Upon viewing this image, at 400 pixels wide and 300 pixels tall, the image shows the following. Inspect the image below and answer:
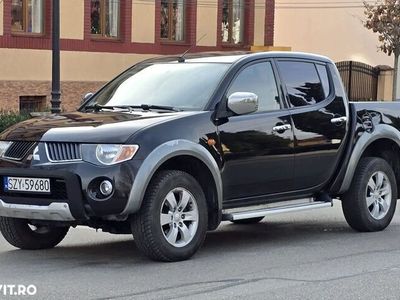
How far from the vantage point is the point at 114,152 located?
23.1 feet

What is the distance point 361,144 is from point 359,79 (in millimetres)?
23643

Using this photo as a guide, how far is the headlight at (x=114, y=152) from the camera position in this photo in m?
7.04

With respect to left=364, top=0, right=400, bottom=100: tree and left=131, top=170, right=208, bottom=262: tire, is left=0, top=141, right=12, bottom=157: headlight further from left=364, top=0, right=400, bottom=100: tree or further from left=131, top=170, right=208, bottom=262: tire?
left=364, top=0, right=400, bottom=100: tree

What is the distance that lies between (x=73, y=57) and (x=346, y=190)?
1691 cm

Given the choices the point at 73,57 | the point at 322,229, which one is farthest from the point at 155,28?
the point at 322,229

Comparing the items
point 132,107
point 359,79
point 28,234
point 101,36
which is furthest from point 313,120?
point 359,79

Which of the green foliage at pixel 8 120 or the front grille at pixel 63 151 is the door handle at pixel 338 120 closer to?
the front grille at pixel 63 151

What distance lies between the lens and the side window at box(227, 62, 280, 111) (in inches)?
325

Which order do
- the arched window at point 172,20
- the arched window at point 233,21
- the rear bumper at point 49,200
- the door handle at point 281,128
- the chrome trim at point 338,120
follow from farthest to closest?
the arched window at point 233,21 → the arched window at point 172,20 → the chrome trim at point 338,120 → the door handle at point 281,128 → the rear bumper at point 49,200

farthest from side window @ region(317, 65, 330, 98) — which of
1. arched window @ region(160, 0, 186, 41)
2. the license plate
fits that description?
arched window @ region(160, 0, 186, 41)

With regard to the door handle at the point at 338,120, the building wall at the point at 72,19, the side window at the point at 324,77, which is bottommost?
the door handle at the point at 338,120

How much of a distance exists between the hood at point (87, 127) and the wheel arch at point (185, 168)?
27 centimetres

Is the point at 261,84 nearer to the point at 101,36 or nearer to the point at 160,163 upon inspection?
the point at 160,163

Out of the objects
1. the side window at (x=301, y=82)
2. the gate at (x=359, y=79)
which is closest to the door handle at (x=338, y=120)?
the side window at (x=301, y=82)
